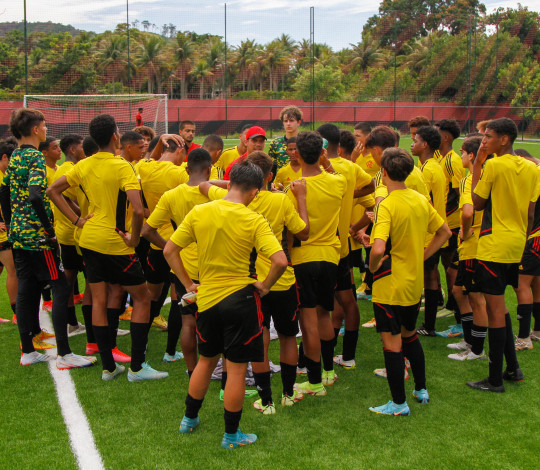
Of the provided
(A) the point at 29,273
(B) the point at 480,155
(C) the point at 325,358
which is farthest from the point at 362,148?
(A) the point at 29,273

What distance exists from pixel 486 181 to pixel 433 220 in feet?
2.39

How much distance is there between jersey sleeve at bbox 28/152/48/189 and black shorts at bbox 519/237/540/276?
4.79 metres

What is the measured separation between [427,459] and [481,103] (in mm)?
37284

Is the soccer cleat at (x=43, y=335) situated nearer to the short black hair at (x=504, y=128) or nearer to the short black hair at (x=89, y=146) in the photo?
the short black hair at (x=89, y=146)

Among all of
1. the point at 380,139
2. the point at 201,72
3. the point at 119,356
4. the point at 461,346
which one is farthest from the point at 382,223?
the point at 201,72

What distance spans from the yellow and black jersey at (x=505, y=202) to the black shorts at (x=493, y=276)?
5cm

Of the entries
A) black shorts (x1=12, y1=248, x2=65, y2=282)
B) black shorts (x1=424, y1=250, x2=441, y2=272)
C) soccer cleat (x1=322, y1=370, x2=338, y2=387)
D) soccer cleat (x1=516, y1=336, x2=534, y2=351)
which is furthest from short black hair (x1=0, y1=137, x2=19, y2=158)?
soccer cleat (x1=516, y1=336, x2=534, y2=351)

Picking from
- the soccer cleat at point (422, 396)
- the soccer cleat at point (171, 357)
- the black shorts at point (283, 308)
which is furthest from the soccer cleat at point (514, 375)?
the soccer cleat at point (171, 357)

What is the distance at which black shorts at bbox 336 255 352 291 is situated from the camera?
A: 4.92 metres

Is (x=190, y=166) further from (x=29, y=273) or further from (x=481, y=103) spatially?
(x=481, y=103)

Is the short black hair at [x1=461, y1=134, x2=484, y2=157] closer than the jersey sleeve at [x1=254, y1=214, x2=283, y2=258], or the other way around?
the jersey sleeve at [x1=254, y1=214, x2=283, y2=258]

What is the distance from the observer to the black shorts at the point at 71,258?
595 cm

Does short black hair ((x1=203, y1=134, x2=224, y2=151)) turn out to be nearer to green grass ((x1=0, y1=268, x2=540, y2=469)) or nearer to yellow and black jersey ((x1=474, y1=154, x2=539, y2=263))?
green grass ((x1=0, y1=268, x2=540, y2=469))

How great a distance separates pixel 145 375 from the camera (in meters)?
4.95
